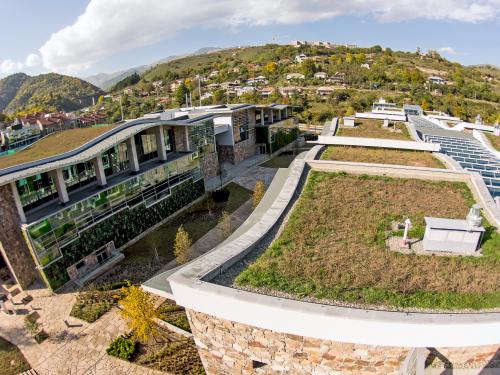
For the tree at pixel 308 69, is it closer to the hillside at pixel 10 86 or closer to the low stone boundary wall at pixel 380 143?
the low stone boundary wall at pixel 380 143

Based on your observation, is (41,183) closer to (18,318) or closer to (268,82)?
(18,318)

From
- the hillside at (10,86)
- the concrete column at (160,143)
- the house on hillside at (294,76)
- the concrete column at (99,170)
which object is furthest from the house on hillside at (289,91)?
the hillside at (10,86)

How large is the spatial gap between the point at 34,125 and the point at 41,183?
57.6 m

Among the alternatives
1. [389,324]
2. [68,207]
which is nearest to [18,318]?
[68,207]

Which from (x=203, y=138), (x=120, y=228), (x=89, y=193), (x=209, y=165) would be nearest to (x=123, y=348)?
(x=120, y=228)

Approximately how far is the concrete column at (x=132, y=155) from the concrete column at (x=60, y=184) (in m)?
5.83

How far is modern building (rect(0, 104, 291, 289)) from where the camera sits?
1772 centimetres

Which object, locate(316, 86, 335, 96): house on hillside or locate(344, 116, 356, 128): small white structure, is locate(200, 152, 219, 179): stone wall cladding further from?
locate(316, 86, 335, 96): house on hillside

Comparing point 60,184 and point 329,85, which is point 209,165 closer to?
point 60,184

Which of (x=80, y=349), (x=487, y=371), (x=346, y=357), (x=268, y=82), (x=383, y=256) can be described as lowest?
(x=80, y=349)

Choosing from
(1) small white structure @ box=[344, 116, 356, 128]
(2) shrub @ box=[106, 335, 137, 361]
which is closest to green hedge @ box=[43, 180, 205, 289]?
(2) shrub @ box=[106, 335, 137, 361]

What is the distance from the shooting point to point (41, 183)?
63.7 feet

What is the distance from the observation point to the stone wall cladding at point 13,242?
675 inches

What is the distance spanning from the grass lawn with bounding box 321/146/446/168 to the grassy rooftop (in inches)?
726
